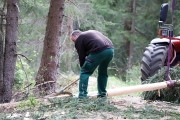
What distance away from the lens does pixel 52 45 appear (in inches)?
345

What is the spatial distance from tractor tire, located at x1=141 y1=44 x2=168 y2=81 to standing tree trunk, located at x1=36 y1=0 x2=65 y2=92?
2.43 meters

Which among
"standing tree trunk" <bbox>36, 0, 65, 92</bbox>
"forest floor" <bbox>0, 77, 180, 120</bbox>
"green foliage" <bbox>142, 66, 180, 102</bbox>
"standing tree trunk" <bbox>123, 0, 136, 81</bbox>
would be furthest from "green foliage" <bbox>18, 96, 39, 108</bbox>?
"standing tree trunk" <bbox>123, 0, 136, 81</bbox>

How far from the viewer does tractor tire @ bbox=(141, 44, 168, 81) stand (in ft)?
26.9

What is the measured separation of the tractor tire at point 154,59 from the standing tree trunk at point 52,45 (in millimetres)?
2429

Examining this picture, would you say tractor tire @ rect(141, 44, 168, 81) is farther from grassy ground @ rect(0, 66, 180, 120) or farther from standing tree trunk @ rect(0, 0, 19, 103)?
standing tree trunk @ rect(0, 0, 19, 103)

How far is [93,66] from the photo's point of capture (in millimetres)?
6672

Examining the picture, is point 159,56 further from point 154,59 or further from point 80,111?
point 80,111

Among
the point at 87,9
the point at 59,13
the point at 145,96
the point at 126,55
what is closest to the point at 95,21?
the point at 87,9

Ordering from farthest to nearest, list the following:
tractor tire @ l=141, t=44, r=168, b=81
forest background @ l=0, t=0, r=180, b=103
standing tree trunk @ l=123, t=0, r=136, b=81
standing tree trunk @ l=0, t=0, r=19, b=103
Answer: standing tree trunk @ l=123, t=0, r=136, b=81 → forest background @ l=0, t=0, r=180, b=103 → tractor tire @ l=141, t=44, r=168, b=81 → standing tree trunk @ l=0, t=0, r=19, b=103

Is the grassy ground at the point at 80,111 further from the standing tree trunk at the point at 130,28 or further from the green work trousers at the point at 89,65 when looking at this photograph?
the standing tree trunk at the point at 130,28

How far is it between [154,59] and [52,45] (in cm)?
274

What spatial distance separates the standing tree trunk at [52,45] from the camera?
867 centimetres

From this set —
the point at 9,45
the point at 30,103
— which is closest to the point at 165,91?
the point at 30,103

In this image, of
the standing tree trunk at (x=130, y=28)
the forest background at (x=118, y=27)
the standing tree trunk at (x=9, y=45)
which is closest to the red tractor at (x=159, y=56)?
the standing tree trunk at (x=9, y=45)
